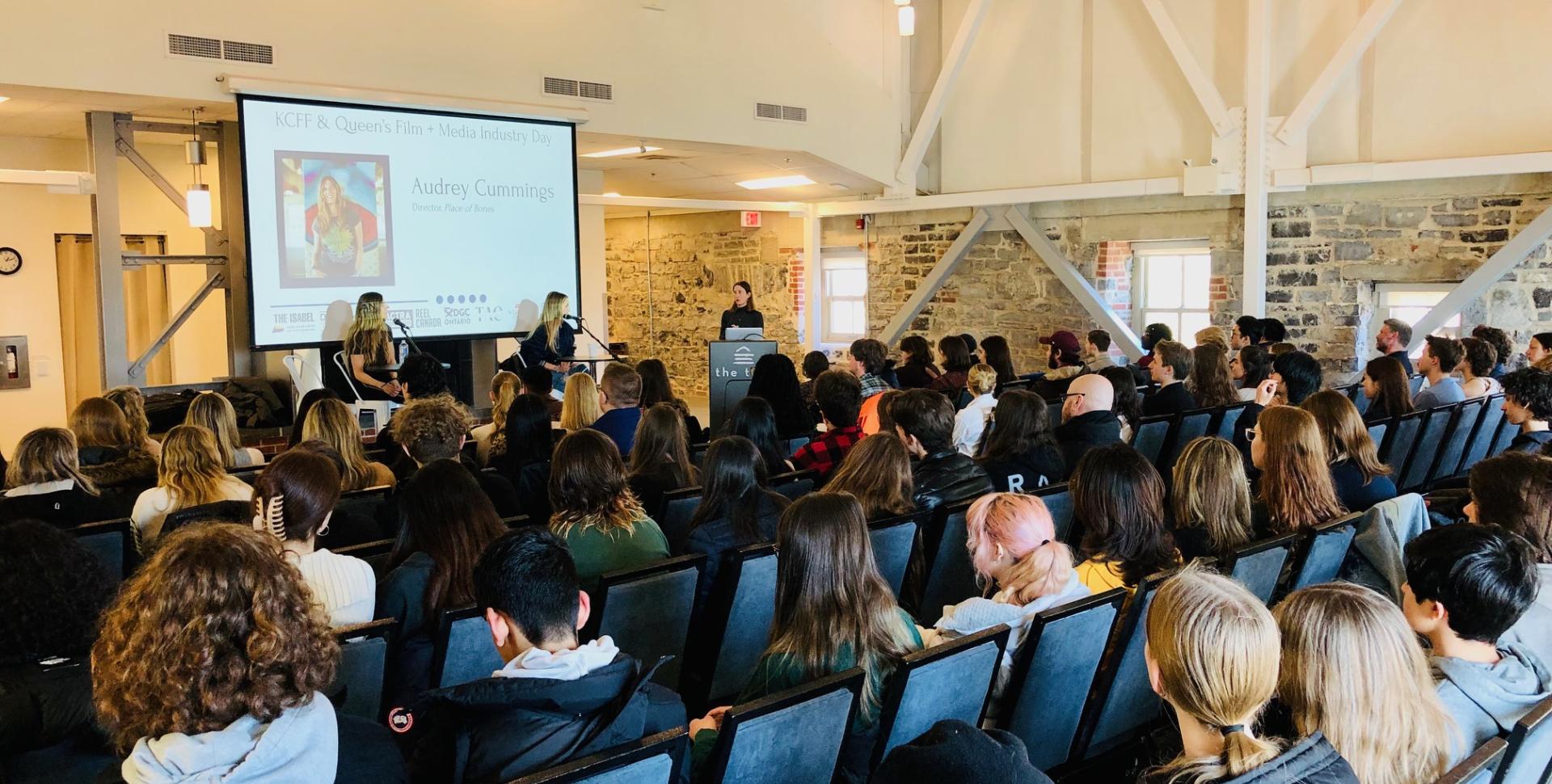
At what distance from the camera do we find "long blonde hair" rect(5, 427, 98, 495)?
13.3 feet

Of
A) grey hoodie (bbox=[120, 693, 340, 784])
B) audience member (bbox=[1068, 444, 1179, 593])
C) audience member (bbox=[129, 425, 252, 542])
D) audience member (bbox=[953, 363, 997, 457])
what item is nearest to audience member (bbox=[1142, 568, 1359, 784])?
grey hoodie (bbox=[120, 693, 340, 784])

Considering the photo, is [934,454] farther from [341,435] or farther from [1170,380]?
[1170,380]

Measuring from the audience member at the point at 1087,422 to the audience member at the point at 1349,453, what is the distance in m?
1.16

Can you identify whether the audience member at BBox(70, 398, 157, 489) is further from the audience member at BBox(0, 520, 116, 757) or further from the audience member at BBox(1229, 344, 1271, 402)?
the audience member at BBox(1229, 344, 1271, 402)

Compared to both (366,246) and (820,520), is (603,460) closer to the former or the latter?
(820,520)

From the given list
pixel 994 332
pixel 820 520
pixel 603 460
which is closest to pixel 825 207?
pixel 994 332

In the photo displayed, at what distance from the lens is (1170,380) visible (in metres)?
7.02

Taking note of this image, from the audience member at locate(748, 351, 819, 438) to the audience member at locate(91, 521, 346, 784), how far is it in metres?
5.20

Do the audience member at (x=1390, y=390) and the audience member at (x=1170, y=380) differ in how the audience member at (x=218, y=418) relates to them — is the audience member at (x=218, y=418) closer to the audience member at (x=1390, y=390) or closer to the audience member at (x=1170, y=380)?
the audience member at (x=1170, y=380)

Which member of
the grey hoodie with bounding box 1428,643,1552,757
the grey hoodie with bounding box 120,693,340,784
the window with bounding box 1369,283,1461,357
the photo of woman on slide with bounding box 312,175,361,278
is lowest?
the grey hoodie with bounding box 1428,643,1552,757

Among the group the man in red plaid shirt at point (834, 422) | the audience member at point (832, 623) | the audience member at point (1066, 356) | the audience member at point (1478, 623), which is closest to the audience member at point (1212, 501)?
the audience member at point (1478, 623)

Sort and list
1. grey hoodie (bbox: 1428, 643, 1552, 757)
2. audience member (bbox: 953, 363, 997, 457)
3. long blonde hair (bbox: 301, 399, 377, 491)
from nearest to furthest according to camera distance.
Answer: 1. grey hoodie (bbox: 1428, 643, 1552, 757)
2. long blonde hair (bbox: 301, 399, 377, 491)
3. audience member (bbox: 953, 363, 997, 457)

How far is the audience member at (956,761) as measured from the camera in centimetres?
145

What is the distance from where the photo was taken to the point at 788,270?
13602 millimetres
